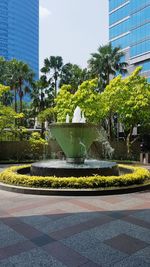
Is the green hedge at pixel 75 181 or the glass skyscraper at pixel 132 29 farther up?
the glass skyscraper at pixel 132 29

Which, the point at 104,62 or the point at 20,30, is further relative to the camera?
the point at 20,30

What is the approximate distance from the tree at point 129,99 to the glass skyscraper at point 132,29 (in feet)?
92.5

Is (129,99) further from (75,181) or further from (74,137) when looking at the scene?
(75,181)

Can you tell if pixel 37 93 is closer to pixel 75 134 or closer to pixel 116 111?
pixel 116 111

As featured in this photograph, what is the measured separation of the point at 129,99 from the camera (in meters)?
27.9

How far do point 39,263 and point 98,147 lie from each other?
82.7ft

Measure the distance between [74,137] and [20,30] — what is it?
4753 inches

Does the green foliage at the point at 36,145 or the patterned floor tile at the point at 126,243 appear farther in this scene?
the green foliage at the point at 36,145

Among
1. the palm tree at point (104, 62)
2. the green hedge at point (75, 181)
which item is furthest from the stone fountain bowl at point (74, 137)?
the palm tree at point (104, 62)

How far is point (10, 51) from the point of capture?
118 m

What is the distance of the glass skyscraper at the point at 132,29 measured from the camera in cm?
5509

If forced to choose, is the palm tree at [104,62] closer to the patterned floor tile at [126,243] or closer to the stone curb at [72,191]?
the stone curb at [72,191]

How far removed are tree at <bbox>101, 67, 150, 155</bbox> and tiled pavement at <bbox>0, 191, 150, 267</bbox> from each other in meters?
18.7

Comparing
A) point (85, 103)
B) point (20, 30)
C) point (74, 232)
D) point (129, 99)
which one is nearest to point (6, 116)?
point (85, 103)
